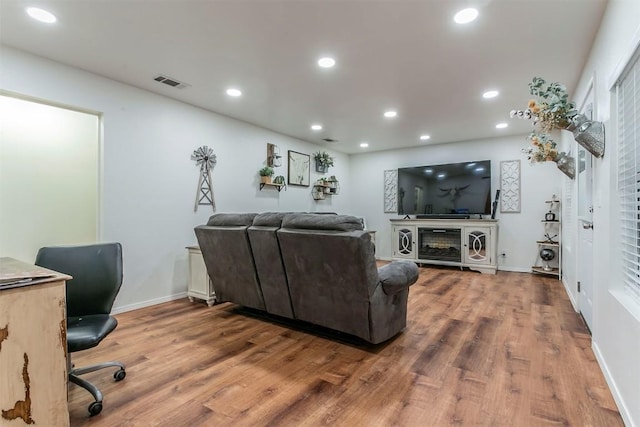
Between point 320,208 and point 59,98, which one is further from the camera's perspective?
point 320,208

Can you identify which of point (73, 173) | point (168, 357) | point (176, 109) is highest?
point (176, 109)

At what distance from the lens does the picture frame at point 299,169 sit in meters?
5.66

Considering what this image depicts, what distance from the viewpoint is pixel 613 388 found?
176cm

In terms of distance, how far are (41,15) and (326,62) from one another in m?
2.13

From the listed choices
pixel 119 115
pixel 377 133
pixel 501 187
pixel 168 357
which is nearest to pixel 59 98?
pixel 119 115

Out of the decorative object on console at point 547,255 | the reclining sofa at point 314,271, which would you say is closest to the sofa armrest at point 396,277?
the reclining sofa at point 314,271

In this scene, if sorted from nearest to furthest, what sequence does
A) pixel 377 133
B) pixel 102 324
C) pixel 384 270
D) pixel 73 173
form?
pixel 102 324, pixel 384 270, pixel 73 173, pixel 377 133

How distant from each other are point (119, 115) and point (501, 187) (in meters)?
5.90

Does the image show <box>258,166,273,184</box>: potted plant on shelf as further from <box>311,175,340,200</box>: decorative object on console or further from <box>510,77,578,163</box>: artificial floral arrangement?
<box>510,77,578,163</box>: artificial floral arrangement

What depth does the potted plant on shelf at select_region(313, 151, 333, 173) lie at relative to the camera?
20.5 feet

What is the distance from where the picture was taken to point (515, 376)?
1999mm

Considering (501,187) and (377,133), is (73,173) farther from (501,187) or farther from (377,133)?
(501,187)

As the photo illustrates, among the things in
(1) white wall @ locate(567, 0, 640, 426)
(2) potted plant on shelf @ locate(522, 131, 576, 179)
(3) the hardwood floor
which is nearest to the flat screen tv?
(2) potted plant on shelf @ locate(522, 131, 576, 179)

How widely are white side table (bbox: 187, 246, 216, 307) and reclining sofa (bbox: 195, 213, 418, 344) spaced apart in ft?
1.91
